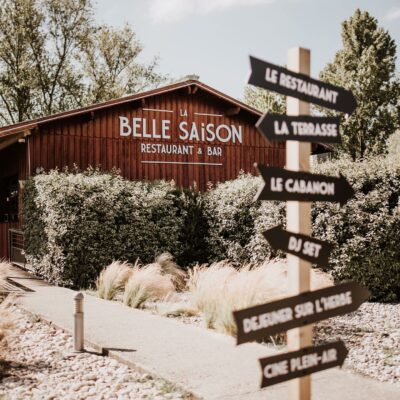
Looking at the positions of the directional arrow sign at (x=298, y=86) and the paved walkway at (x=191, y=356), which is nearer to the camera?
the directional arrow sign at (x=298, y=86)

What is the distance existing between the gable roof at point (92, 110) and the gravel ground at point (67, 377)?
364 inches

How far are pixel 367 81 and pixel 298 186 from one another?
2955cm

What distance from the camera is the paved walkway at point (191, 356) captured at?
16.6ft

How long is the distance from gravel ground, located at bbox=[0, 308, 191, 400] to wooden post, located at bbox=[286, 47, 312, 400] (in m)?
1.67

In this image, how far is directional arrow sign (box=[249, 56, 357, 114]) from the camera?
3562 mm

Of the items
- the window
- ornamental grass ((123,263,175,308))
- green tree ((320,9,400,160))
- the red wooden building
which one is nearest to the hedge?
the red wooden building

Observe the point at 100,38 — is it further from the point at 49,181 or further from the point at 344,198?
the point at 344,198

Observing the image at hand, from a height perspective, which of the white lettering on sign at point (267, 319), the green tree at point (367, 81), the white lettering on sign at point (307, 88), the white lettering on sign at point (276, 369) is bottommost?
the white lettering on sign at point (276, 369)

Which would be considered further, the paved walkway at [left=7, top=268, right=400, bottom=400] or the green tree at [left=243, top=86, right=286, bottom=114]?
the green tree at [left=243, top=86, right=286, bottom=114]

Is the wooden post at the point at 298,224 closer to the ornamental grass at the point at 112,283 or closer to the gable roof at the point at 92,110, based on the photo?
the ornamental grass at the point at 112,283

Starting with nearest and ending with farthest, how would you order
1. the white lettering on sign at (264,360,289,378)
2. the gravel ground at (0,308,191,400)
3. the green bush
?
1. the white lettering on sign at (264,360,289,378)
2. the gravel ground at (0,308,191,400)
3. the green bush

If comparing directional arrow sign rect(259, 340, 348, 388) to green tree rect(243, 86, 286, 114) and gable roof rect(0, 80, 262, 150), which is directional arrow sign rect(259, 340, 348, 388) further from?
green tree rect(243, 86, 286, 114)

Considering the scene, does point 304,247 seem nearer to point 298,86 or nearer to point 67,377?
point 298,86

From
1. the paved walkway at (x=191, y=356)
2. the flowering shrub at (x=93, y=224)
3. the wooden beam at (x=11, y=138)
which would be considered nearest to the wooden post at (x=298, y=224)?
→ the paved walkway at (x=191, y=356)
